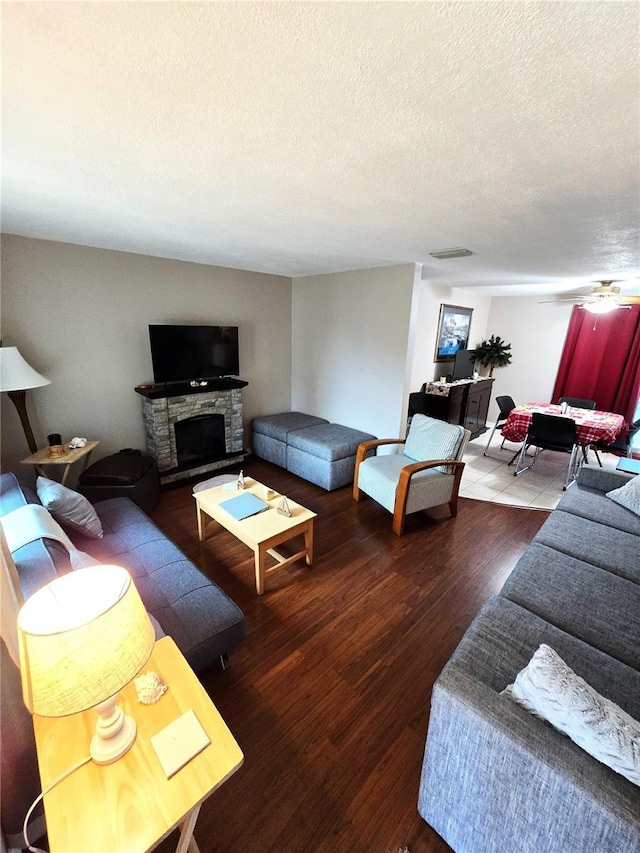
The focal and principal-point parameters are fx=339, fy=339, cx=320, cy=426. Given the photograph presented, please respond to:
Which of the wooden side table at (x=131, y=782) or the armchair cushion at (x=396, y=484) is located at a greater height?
the wooden side table at (x=131, y=782)

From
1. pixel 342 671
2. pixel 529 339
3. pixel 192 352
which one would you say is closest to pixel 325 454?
pixel 192 352

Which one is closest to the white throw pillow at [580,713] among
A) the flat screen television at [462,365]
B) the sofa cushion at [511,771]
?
the sofa cushion at [511,771]

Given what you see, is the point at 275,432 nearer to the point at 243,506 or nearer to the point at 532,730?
the point at 243,506

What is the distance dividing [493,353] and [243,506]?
5409mm

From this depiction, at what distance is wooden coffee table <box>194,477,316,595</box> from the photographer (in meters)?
2.15

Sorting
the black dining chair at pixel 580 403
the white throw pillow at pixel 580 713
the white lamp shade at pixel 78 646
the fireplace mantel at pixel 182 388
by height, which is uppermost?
the fireplace mantel at pixel 182 388

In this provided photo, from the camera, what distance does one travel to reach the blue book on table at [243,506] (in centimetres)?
237

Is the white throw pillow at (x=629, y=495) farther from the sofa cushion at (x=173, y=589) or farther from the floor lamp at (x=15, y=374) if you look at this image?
the floor lamp at (x=15, y=374)

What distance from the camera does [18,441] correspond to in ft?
9.55

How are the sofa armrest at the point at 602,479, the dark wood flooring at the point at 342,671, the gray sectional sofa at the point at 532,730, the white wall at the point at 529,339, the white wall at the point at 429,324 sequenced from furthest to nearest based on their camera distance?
the white wall at the point at 529,339
the white wall at the point at 429,324
the sofa armrest at the point at 602,479
the dark wood flooring at the point at 342,671
the gray sectional sofa at the point at 532,730

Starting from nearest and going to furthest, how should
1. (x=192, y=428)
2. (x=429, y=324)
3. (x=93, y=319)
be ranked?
(x=93, y=319) → (x=192, y=428) → (x=429, y=324)

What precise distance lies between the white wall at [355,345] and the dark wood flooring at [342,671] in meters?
1.41

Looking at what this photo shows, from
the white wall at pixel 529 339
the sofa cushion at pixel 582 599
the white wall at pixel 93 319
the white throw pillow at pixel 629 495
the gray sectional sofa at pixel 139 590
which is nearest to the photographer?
the gray sectional sofa at pixel 139 590

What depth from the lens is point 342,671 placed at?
175cm
